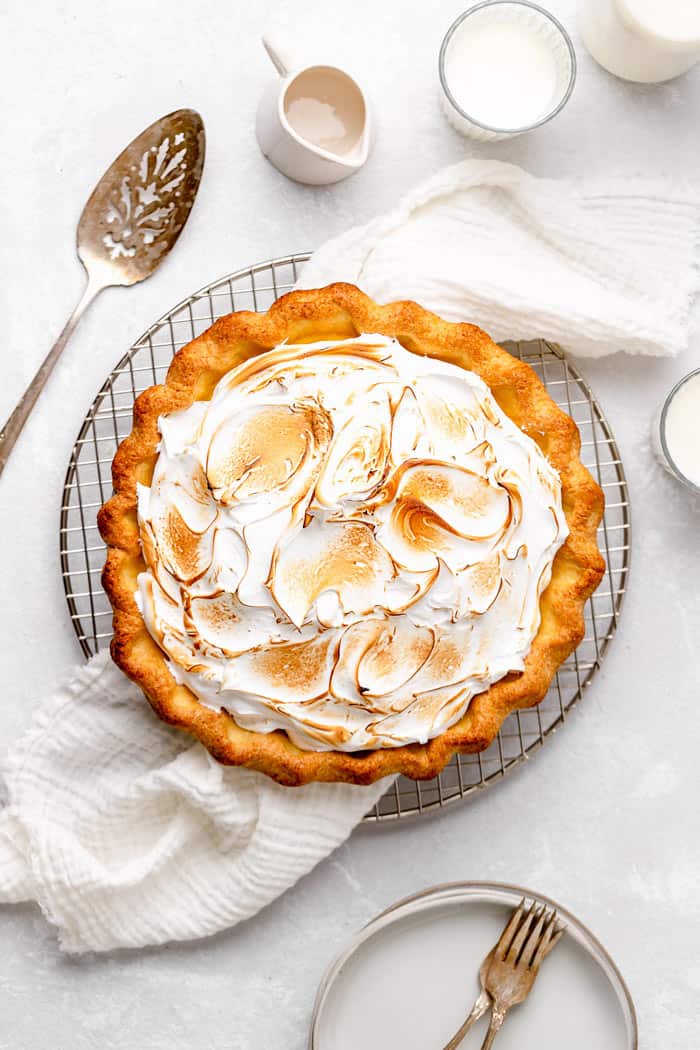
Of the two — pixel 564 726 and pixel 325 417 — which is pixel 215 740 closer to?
pixel 325 417

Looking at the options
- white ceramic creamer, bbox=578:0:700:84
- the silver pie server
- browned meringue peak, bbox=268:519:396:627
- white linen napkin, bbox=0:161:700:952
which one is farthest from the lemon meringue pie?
white ceramic creamer, bbox=578:0:700:84

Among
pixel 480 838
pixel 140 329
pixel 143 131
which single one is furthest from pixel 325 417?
pixel 480 838

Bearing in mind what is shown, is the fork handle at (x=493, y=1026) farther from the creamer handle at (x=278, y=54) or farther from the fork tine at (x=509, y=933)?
the creamer handle at (x=278, y=54)

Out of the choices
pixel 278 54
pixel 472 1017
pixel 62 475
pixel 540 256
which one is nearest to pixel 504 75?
pixel 540 256

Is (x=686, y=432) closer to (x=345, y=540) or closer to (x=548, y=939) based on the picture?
(x=345, y=540)

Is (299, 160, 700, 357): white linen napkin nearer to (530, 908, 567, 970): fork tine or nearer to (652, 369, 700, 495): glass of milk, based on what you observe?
(652, 369, 700, 495): glass of milk
